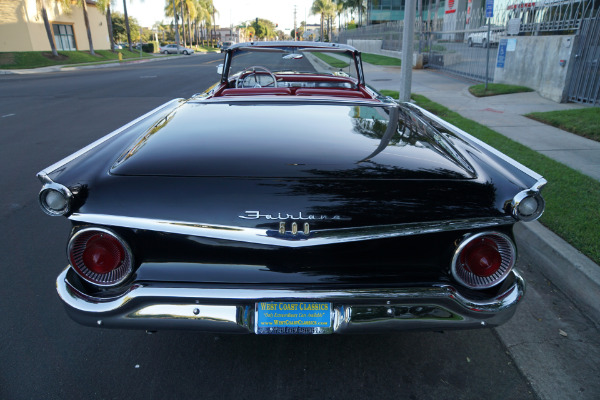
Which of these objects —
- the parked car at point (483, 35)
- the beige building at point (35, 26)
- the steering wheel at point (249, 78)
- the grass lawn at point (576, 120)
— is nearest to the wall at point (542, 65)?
the parked car at point (483, 35)

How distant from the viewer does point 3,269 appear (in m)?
3.40

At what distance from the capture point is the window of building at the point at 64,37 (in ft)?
135

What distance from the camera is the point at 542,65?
10977 millimetres

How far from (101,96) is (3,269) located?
1116cm

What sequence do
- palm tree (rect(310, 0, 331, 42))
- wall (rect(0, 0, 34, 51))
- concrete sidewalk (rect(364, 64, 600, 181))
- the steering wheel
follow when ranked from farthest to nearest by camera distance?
1. palm tree (rect(310, 0, 331, 42))
2. wall (rect(0, 0, 34, 51))
3. concrete sidewalk (rect(364, 64, 600, 181))
4. the steering wheel

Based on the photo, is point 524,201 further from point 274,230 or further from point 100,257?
point 100,257

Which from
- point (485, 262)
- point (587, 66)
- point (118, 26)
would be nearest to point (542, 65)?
point (587, 66)

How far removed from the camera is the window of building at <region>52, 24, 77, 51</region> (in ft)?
135

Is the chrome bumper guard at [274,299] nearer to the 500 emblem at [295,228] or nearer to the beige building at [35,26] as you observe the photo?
the 500 emblem at [295,228]

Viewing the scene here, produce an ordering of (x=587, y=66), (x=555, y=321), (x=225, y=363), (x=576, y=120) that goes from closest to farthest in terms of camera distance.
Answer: (x=225, y=363) < (x=555, y=321) < (x=576, y=120) < (x=587, y=66)

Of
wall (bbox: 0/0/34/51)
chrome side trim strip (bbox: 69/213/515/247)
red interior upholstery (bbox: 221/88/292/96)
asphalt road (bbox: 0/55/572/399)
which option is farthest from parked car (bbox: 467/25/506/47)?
wall (bbox: 0/0/34/51)

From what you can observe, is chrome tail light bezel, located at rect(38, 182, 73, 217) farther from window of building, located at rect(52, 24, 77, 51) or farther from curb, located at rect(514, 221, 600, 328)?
window of building, located at rect(52, 24, 77, 51)

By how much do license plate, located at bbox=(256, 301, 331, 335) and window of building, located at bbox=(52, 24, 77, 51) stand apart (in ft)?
153

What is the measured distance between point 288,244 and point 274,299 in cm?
24
